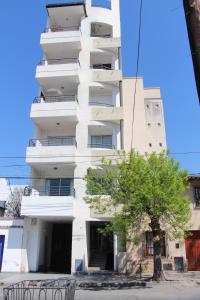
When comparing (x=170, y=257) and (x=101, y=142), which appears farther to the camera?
(x=101, y=142)

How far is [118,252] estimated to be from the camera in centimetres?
2162

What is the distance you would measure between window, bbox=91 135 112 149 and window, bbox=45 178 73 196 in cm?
387

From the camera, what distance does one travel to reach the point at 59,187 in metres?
24.7

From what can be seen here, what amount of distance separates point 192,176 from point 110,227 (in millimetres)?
8716

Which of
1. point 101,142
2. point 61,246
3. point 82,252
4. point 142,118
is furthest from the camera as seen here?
point 142,118

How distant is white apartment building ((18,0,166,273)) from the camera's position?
22.1m

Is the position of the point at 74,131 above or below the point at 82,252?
above

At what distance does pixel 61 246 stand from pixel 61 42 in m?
19.0

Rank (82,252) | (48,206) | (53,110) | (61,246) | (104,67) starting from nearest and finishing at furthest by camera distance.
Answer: (82,252)
(48,206)
(53,110)
(61,246)
(104,67)

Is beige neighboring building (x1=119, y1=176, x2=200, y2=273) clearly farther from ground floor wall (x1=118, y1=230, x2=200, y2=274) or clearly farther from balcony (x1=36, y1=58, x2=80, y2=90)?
balcony (x1=36, y1=58, x2=80, y2=90)

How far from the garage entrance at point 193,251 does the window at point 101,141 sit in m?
9.77

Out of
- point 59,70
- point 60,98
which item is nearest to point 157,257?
point 60,98

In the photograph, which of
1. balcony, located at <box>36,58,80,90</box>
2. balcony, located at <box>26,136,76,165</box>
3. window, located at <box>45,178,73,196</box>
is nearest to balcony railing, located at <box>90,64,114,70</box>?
balcony, located at <box>36,58,80,90</box>

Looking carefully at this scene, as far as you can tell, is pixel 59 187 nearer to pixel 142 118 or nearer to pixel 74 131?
pixel 74 131
